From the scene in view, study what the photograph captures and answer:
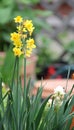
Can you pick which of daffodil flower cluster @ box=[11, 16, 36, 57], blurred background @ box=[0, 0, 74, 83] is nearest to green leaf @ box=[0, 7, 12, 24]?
blurred background @ box=[0, 0, 74, 83]

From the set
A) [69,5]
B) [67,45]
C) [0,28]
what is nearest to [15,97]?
[0,28]

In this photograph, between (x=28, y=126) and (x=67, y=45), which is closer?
(x=28, y=126)

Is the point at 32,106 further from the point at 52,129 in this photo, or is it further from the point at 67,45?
the point at 67,45

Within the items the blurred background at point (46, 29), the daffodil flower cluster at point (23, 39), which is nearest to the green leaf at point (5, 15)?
the blurred background at point (46, 29)

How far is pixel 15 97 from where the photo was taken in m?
1.30

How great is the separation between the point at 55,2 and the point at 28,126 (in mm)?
4339

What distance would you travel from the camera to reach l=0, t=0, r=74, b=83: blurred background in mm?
4691

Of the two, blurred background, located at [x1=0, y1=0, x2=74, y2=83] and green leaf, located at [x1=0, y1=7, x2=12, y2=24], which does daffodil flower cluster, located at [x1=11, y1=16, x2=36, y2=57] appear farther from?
green leaf, located at [x1=0, y1=7, x2=12, y2=24]

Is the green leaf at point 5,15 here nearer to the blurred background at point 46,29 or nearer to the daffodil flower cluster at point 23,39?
the blurred background at point 46,29

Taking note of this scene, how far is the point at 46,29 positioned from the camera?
16.9 feet

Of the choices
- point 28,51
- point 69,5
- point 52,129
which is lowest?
point 52,129

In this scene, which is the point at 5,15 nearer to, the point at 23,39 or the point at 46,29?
the point at 46,29

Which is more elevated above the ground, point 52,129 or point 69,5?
point 69,5

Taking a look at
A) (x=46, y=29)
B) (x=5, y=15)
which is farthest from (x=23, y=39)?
(x=46, y=29)
